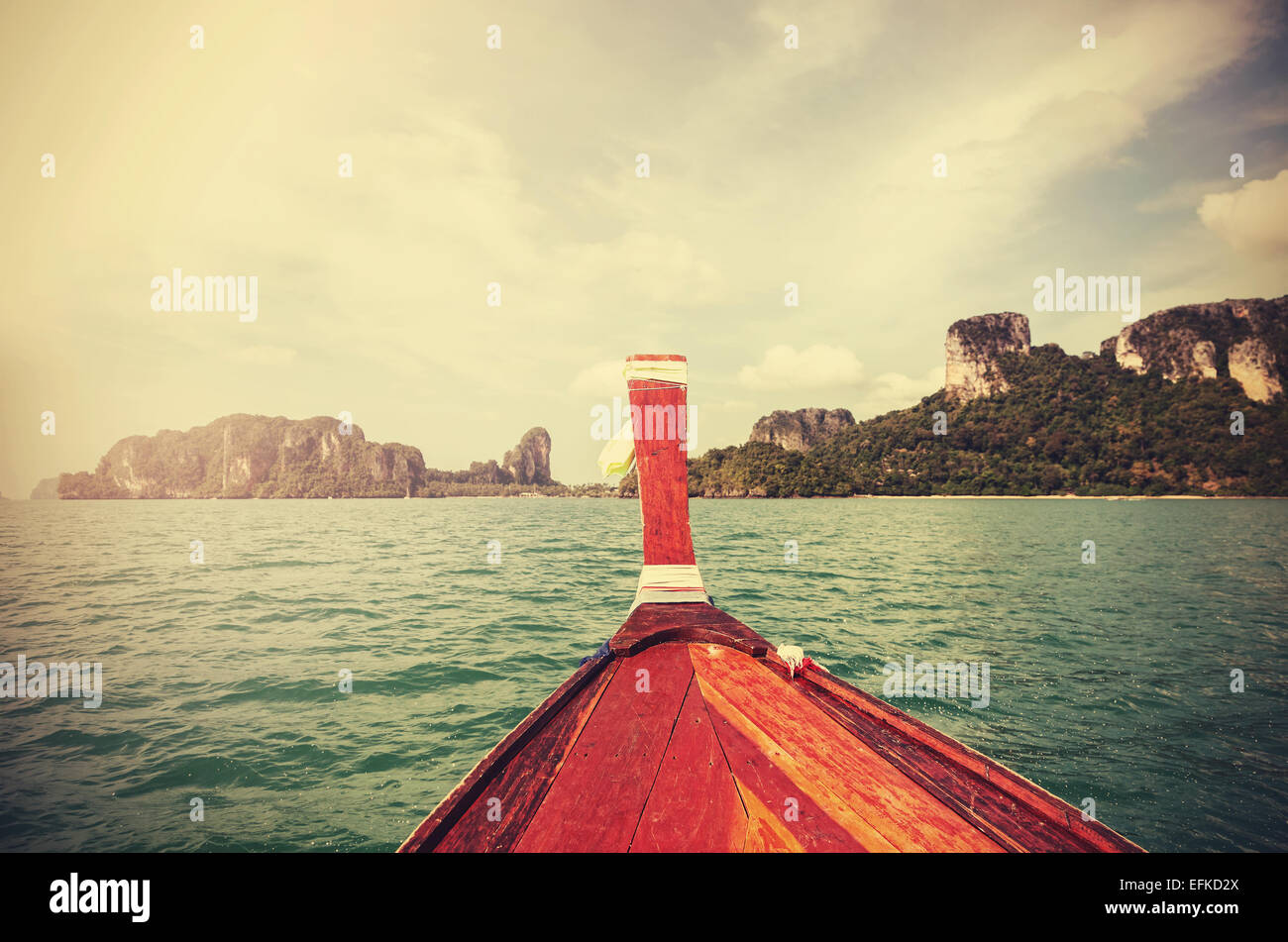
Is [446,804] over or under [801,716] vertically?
over

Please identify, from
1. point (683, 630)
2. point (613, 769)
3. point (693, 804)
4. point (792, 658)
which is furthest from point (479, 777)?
point (683, 630)

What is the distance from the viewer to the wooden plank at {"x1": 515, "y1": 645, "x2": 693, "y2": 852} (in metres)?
1.71

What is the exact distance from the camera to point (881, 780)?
206 cm

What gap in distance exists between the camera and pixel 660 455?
481 centimetres

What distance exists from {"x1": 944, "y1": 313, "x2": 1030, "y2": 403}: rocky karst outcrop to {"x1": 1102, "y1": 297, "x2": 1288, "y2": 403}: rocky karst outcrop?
2069 cm

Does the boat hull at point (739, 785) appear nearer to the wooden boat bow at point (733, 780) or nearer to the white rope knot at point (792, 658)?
the wooden boat bow at point (733, 780)

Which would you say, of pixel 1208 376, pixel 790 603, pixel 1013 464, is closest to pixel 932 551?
pixel 790 603

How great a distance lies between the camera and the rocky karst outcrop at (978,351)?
113562 mm

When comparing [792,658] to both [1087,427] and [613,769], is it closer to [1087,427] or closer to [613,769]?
[613,769]

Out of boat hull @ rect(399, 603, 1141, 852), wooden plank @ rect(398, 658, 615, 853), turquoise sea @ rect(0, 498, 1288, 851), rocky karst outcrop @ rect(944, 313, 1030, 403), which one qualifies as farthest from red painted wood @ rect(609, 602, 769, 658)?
rocky karst outcrop @ rect(944, 313, 1030, 403)

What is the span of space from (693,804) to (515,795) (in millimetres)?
702

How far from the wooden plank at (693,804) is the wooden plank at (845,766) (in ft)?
1.28
